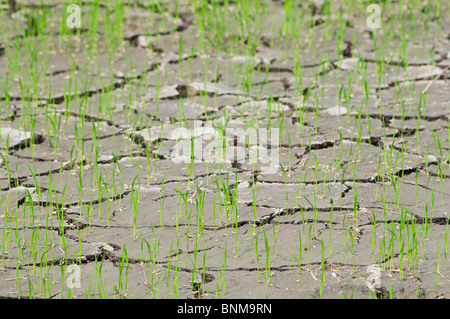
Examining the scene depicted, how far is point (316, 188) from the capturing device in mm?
3635

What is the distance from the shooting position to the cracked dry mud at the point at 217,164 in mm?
2943

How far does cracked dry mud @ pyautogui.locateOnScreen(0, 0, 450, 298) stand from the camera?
2.94 m

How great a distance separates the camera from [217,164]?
3.96 m

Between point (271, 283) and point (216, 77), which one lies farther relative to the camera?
point (216, 77)

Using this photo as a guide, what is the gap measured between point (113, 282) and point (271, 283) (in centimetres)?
55

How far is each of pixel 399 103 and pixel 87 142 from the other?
5.71 feet

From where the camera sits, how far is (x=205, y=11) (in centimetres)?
581
